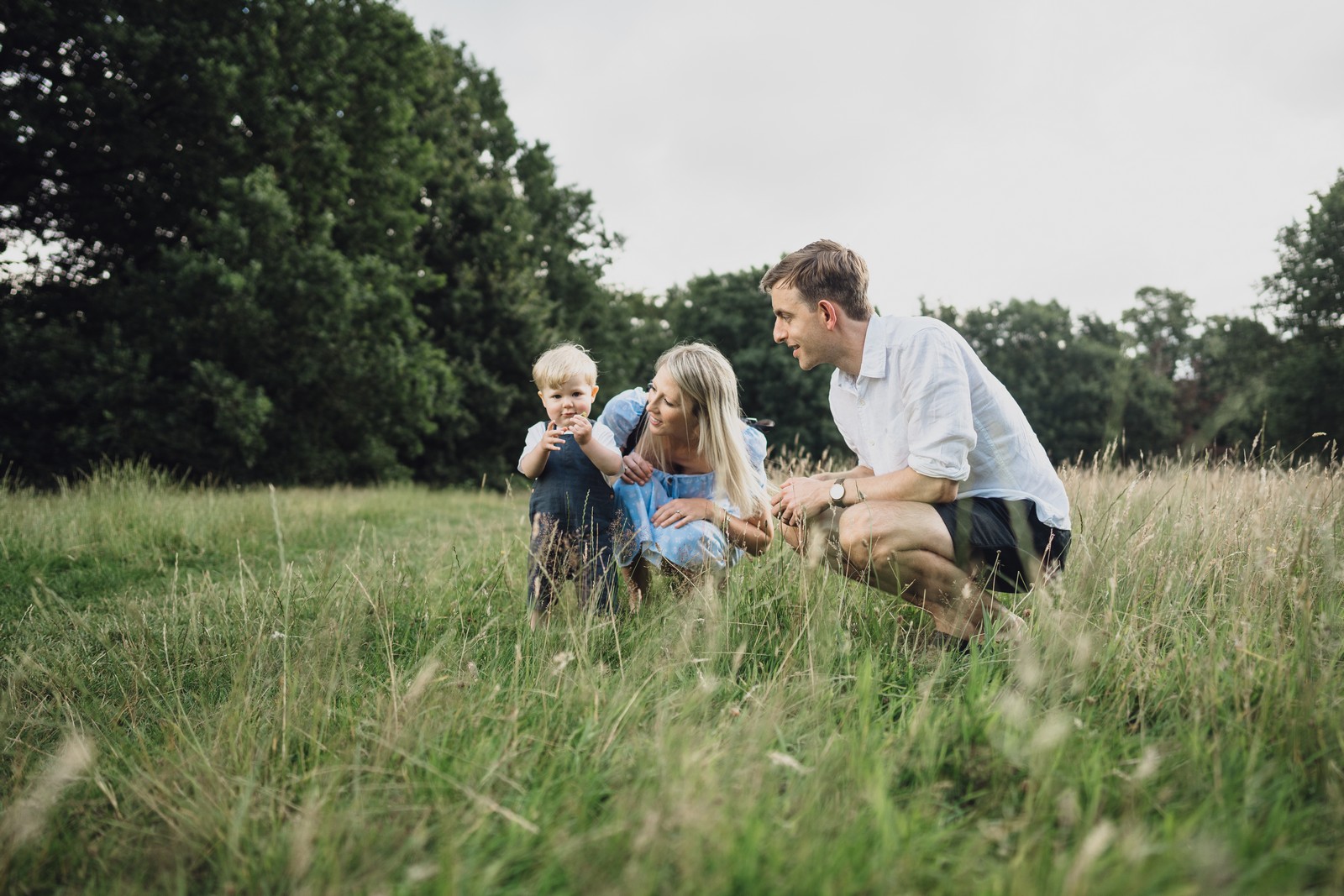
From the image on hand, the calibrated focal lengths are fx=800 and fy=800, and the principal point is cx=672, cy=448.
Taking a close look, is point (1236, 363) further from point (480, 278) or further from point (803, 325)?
point (803, 325)

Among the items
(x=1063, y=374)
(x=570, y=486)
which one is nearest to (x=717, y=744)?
(x=570, y=486)

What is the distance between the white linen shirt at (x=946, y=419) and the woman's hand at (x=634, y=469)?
3.49 feet

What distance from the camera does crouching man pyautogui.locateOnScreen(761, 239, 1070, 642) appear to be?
9.82ft

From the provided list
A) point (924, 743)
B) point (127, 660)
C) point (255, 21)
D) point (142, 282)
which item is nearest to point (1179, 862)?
point (924, 743)

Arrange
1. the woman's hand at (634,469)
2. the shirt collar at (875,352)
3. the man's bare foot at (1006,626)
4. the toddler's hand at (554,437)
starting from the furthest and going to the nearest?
the woman's hand at (634,469), the toddler's hand at (554,437), the shirt collar at (875,352), the man's bare foot at (1006,626)

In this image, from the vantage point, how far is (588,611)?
2.79 m

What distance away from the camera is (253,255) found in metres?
13.5

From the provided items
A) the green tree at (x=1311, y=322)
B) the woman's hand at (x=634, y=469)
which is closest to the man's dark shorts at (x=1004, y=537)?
the woman's hand at (x=634, y=469)

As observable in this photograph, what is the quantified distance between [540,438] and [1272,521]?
130 inches

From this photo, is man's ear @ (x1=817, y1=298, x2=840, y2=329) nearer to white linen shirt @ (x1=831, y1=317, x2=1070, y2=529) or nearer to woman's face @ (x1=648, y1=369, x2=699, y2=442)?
white linen shirt @ (x1=831, y1=317, x2=1070, y2=529)

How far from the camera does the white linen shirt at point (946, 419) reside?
117 inches

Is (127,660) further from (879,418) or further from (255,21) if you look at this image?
(255,21)

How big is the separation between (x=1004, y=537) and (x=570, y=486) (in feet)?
6.30

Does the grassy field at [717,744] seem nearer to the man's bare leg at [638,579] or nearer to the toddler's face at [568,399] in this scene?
the man's bare leg at [638,579]
